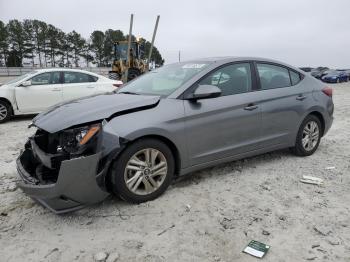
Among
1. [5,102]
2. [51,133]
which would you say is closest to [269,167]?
[51,133]

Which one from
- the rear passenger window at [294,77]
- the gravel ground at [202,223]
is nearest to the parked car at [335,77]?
the rear passenger window at [294,77]

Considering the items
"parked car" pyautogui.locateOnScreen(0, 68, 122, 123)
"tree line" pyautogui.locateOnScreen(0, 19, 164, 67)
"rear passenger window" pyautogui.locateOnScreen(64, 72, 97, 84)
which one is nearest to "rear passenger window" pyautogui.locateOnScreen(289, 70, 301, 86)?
"parked car" pyautogui.locateOnScreen(0, 68, 122, 123)

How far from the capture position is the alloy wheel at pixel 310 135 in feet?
17.7

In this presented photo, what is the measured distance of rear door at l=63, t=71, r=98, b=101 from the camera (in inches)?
378

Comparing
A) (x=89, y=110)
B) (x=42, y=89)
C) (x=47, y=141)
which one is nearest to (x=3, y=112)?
(x=42, y=89)

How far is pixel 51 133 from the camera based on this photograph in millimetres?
3436

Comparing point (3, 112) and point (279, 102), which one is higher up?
point (279, 102)

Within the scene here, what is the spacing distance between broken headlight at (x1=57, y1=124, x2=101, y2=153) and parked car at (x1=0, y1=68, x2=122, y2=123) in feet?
20.6

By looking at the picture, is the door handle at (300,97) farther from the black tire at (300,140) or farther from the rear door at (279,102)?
the black tire at (300,140)

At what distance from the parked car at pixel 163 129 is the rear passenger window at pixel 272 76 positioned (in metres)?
0.02

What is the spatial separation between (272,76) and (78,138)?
2.97 meters

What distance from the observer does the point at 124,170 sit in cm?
352

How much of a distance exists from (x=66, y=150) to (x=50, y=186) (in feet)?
1.29

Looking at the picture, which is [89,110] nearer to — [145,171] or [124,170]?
[124,170]
